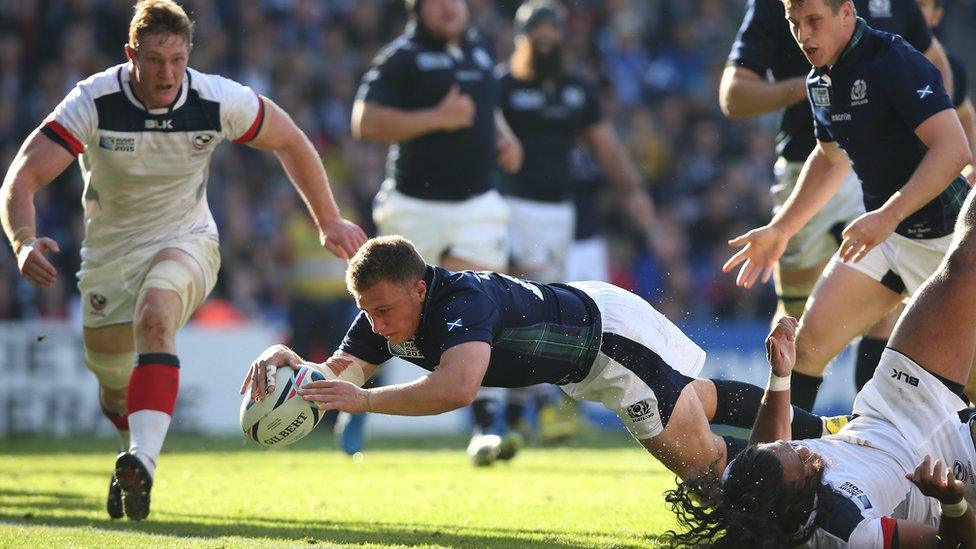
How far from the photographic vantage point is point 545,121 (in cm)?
1212

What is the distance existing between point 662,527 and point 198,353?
8.22m

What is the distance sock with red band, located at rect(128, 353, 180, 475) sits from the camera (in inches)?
273

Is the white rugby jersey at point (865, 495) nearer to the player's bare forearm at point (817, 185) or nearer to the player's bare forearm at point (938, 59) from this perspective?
the player's bare forearm at point (817, 185)

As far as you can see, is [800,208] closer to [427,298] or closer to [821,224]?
[821,224]

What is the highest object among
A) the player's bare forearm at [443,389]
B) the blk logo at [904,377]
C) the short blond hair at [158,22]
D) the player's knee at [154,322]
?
the short blond hair at [158,22]

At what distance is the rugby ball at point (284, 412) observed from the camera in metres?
5.84

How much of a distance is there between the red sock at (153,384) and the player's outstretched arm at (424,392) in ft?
6.08

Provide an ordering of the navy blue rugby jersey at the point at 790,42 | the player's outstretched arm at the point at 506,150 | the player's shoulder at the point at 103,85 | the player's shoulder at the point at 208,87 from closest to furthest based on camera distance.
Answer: the player's shoulder at the point at 103,85
the player's shoulder at the point at 208,87
the navy blue rugby jersey at the point at 790,42
the player's outstretched arm at the point at 506,150

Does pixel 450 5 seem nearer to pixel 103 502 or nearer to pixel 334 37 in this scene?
pixel 103 502

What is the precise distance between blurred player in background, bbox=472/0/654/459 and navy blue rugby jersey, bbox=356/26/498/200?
4.92 feet

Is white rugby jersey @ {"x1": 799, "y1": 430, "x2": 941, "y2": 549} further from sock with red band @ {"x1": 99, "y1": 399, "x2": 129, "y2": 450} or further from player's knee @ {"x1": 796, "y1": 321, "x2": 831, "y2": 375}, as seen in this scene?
sock with red band @ {"x1": 99, "y1": 399, "x2": 129, "y2": 450}

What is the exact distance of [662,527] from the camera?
21.2 feet

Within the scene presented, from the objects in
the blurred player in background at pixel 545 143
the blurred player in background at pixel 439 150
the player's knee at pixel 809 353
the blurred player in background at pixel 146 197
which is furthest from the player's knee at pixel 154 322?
the blurred player in background at pixel 545 143

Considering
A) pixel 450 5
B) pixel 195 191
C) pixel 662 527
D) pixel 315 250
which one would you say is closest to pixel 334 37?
pixel 315 250
